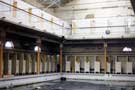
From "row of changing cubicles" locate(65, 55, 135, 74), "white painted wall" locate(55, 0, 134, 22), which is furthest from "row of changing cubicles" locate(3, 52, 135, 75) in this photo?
"white painted wall" locate(55, 0, 134, 22)

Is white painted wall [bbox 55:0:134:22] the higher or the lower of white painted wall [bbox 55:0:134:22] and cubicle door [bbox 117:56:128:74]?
the higher

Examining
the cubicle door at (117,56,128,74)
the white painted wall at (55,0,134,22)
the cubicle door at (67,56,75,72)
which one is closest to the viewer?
the cubicle door at (117,56,128,74)

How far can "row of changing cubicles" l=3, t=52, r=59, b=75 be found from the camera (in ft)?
72.6

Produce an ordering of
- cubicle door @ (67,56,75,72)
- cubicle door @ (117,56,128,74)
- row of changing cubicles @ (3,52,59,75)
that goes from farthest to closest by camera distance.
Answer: cubicle door @ (67,56,75,72) < cubicle door @ (117,56,128,74) < row of changing cubicles @ (3,52,59,75)

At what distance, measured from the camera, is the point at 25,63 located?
24891 millimetres

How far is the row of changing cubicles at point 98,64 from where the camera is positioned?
28406 mm

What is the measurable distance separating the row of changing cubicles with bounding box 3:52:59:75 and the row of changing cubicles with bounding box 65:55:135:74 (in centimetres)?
200

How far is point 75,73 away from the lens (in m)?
29.4

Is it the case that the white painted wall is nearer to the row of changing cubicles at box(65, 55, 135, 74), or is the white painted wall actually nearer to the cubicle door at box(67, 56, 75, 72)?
the row of changing cubicles at box(65, 55, 135, 74)

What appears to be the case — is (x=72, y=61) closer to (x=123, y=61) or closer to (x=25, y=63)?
(x=123, y=61)

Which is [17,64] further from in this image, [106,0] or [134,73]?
[106,0]

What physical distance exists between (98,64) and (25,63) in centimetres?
838

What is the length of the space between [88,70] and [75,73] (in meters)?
1.47

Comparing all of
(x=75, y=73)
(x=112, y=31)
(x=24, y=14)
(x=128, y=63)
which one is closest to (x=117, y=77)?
(x=128, y=63)
